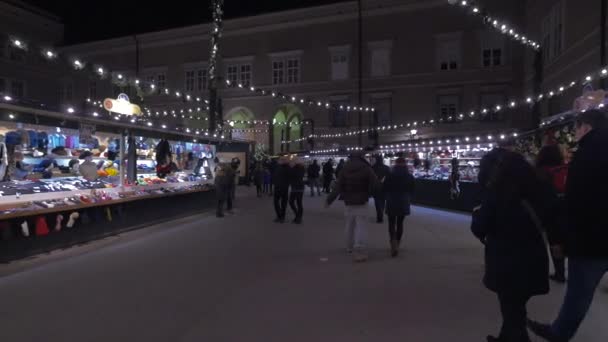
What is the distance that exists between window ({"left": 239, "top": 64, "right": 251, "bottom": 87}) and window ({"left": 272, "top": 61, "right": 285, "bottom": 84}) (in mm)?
2175

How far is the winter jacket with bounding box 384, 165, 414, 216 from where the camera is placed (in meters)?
7.39

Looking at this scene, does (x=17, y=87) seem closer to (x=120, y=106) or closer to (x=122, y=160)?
(x=120, y=106)

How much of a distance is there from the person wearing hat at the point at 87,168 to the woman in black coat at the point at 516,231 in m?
8.36

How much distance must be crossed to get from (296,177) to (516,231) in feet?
28.2

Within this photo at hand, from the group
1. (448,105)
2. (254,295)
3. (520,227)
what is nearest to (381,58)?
(448,105)

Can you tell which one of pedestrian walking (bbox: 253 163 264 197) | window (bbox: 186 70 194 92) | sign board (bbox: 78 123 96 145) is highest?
window (bbox: 186 70 194 92)

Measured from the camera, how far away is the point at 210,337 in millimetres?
4043

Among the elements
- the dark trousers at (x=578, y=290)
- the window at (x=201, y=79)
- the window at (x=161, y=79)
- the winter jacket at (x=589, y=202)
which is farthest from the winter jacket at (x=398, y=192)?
the window at (x=161, y=79)

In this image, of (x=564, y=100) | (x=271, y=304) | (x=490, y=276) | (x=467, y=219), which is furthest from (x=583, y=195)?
(x=564, y=100)

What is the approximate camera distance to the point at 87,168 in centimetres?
906

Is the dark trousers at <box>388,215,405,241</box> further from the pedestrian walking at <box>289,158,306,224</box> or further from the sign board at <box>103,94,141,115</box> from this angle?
the sign board at <box>103,94,141,115</box>

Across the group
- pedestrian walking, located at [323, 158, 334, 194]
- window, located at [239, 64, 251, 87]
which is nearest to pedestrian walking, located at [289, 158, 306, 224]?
pedestrian walking, located at [323, 158, 334, 194]

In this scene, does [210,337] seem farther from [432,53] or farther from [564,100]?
[432,53]

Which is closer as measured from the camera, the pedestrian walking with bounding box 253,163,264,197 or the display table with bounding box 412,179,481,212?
the display table with bounding box 412,179,481,212
